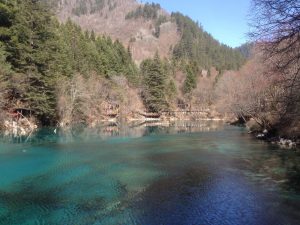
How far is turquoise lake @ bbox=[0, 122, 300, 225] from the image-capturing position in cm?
1244

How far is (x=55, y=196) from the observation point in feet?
48.6

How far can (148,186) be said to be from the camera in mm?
16625

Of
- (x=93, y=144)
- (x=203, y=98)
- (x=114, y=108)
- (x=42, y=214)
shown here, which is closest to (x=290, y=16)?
(x=42, y=214)

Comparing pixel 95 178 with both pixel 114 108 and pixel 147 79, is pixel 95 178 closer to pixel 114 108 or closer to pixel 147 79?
pixel 114 108

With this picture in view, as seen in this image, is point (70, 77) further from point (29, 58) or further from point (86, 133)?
point (86, 133)

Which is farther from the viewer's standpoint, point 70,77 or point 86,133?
point 70,77

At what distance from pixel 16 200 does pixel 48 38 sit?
37.3 meters

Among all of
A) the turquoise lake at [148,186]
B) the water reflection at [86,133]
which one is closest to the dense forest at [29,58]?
the water reflection at [86,133]

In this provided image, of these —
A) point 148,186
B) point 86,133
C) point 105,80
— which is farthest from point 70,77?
point 148,186

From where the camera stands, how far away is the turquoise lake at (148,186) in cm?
1244

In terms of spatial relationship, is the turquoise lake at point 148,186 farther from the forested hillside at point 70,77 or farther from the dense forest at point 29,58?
the forested hillside at point 70,77

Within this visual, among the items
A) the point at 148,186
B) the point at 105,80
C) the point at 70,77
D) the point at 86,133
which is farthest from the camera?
the point at 105,80

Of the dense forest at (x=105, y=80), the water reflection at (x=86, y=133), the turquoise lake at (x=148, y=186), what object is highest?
the dense forest at (x=105, y=80)

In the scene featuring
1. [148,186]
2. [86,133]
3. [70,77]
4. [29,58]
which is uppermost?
[29,58]
